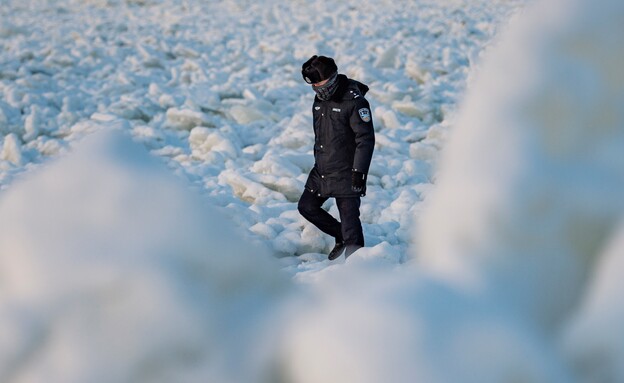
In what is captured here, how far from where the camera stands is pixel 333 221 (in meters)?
4.28

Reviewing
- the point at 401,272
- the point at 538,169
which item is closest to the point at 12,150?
the point at 401,272

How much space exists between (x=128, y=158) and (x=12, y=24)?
10829 mm

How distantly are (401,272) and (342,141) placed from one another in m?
2.51

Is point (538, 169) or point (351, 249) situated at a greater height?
point (538, 169)

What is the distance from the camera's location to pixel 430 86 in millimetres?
8062

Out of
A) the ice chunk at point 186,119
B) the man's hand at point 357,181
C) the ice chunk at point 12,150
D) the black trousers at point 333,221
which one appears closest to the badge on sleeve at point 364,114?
→ the man's hand at point 357,181

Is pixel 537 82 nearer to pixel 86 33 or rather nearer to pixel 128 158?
pixel 128 158

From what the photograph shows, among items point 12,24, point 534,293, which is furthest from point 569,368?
point 12,24

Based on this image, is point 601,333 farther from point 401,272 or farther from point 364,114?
point 364,114

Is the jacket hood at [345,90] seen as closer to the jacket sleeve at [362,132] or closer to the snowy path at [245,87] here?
the jacket sleeve at [362,132]

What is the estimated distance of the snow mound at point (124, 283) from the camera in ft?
4.46

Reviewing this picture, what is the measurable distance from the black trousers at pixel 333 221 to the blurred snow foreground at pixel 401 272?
2.37 m

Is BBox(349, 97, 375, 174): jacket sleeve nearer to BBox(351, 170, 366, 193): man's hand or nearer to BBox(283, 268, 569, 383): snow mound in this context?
BBox(351, 170, 366, 193): man's hand

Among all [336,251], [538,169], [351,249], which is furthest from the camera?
[336,251]
